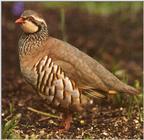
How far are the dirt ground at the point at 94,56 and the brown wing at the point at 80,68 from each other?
479 millimetres

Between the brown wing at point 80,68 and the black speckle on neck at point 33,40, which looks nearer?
the brown wing at point 80,68

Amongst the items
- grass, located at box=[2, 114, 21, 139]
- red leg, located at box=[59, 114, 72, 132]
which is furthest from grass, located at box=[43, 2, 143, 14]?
grass, located at box=[2, 114, 21, 139]

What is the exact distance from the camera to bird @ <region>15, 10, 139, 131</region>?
533cm

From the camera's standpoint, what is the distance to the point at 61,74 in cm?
533

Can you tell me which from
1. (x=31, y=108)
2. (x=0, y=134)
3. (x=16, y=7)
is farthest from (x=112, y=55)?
Answer: (x=0, y=134)

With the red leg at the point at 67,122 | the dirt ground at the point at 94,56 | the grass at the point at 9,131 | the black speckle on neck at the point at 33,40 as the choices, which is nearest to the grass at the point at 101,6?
the dirt ground at the point at 94,56

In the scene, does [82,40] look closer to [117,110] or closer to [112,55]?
[112,55]

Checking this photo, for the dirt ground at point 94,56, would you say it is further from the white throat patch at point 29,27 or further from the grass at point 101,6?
the white throat patch at point 29,27

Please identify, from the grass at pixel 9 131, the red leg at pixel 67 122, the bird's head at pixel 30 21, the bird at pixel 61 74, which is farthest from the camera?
the red leg at pixel 67 122

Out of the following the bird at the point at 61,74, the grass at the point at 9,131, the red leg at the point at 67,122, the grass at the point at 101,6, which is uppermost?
the grass at the point at 101,6

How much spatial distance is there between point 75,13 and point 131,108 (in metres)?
4.70

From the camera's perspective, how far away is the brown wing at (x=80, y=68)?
536 centimetres

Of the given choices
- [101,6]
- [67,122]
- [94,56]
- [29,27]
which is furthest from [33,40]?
[101,6]

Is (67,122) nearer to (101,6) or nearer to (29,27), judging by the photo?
(29,27)
